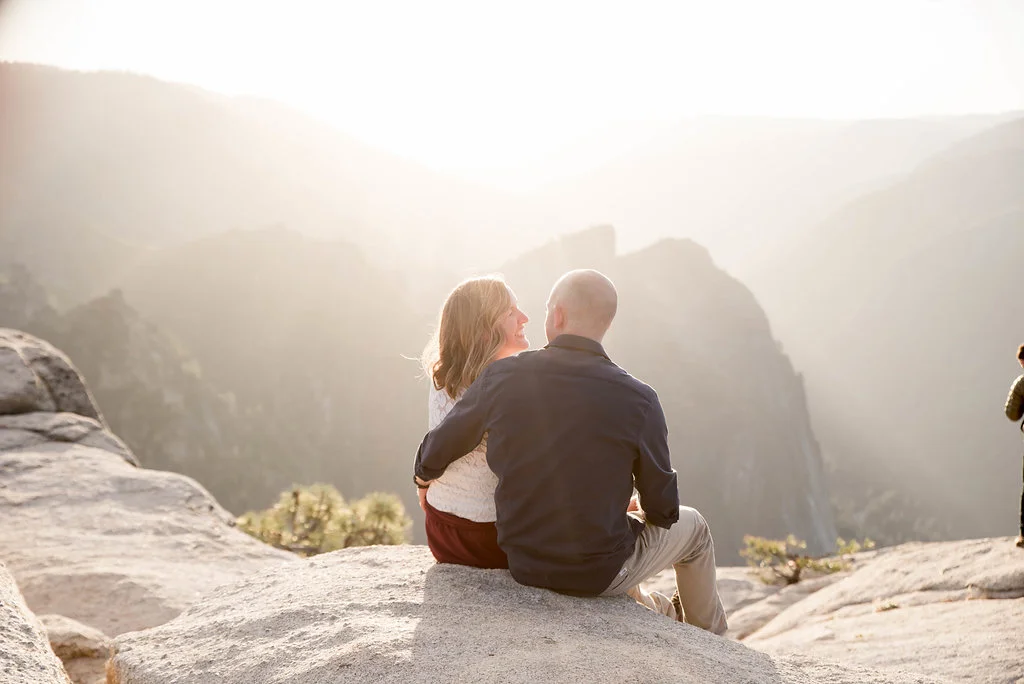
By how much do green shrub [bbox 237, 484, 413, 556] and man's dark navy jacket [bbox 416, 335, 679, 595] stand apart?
914 cm

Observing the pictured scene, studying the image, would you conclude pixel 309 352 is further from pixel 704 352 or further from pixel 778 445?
pixel 778 445

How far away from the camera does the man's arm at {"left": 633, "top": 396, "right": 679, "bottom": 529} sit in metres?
3.48

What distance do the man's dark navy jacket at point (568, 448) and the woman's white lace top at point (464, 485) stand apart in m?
0.29

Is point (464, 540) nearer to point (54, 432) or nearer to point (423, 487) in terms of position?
point (423, 487)

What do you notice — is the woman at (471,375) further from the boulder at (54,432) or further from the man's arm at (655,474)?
the boulder at (54,432)

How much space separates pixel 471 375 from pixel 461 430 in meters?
0.49

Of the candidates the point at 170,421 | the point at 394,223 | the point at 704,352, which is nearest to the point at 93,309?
the point at 170,421

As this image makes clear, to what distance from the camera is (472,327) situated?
4.02 m

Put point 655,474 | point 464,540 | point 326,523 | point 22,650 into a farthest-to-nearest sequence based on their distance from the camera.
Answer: point 326,523 → point 464,540 → point 655,474 → point 22,650

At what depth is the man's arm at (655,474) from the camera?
3.48m

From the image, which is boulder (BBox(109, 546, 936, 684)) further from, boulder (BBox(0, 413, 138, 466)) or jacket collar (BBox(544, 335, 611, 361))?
boulder (BBox(0, 413, 138, 466))

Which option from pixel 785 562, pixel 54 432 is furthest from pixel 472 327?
pixel 785 562

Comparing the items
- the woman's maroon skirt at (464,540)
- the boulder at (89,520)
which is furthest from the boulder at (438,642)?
the boulder at (89,520)

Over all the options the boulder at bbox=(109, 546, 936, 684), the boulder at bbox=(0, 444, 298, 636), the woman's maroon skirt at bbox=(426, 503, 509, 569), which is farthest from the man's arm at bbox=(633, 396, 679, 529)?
the boulder at bbox=(0, 444, 298, 636)
